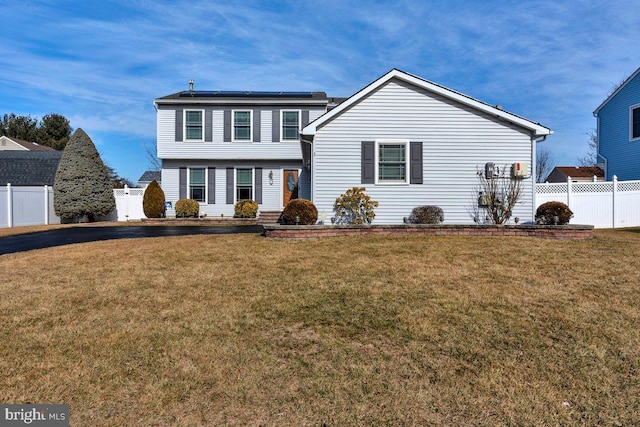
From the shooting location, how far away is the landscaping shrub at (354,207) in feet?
35.7

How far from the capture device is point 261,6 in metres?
10.7

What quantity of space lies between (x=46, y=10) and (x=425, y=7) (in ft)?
37.2

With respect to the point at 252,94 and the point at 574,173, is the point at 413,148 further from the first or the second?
the point at 574,173

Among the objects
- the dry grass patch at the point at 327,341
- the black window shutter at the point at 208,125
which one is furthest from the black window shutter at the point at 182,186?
the dry grass patch at the point at 327,341

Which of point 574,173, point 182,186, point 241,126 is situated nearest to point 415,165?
point 241,126

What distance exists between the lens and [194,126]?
17.8 metres

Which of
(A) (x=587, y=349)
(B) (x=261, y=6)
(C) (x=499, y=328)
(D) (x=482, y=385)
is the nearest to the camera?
(D) (x=482, y=385)

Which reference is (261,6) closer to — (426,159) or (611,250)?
(426,159)

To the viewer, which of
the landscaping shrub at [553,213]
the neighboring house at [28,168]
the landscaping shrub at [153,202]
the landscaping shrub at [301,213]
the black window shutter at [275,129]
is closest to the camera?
the landscaping shrub at [301,213]

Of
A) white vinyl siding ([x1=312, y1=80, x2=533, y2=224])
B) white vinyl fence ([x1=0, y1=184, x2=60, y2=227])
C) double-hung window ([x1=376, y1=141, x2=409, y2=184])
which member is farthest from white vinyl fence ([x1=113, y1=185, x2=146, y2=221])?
double-hung window ([x1=376, y1=141, x2=409, y2=184])

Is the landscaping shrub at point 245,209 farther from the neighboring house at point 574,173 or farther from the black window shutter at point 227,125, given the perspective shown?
the neighboring house at point 574,173

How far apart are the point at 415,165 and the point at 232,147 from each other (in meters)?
10.5

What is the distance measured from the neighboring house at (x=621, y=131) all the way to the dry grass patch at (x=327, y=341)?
14283 millimetres

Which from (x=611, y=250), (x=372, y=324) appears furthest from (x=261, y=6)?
(x=611, y=250)
